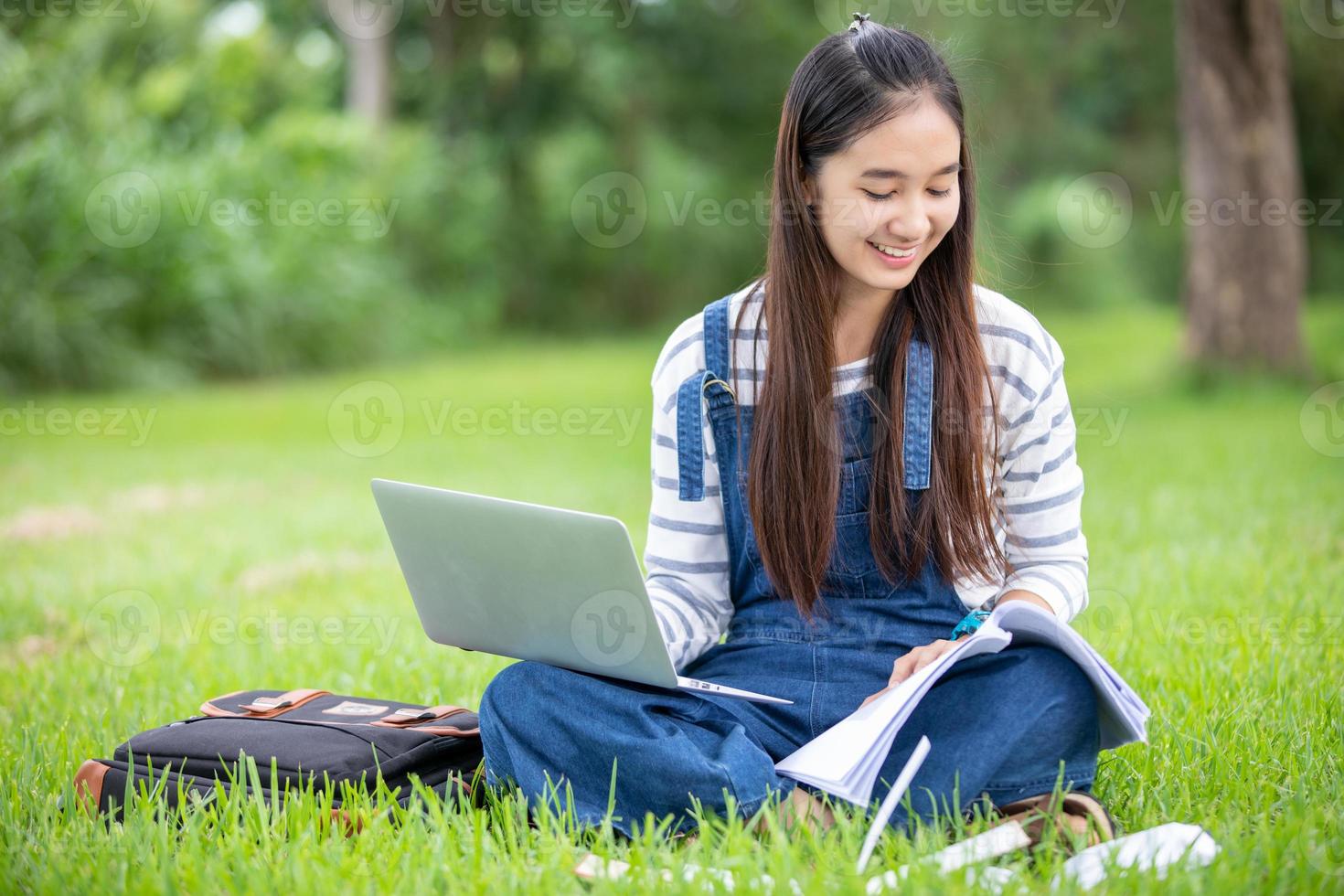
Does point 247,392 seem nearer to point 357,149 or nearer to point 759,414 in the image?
point 357,149

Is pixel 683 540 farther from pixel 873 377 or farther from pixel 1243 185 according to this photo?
pixel 1243 185

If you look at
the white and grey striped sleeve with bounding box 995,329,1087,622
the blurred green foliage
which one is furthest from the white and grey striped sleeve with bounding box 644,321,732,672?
the blurred green foliage

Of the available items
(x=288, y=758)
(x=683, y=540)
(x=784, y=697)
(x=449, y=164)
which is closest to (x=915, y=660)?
(x=784, y=697)

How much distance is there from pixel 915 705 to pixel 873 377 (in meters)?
0.62

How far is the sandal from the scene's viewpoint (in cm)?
199

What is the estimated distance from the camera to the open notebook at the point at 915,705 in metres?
1.94

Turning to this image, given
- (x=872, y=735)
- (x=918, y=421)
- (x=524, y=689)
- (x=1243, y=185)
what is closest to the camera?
(x=872, y=735)

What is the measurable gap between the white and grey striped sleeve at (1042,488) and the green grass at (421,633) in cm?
40

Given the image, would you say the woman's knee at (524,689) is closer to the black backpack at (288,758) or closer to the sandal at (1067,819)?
the black backpack at (288,758)

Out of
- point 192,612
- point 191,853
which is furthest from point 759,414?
point 192,612

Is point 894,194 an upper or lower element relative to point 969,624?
upper

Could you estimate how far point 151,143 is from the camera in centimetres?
1003

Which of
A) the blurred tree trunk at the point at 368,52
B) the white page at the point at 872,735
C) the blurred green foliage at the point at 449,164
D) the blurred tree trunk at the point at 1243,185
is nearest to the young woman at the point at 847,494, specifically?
the white page at the point at 872,735

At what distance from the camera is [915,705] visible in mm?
1992
